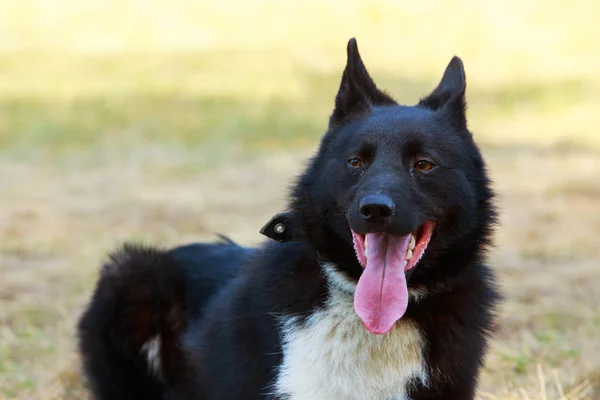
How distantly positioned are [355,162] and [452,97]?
1.93 ft

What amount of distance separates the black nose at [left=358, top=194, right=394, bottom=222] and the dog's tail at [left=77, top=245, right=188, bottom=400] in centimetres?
174

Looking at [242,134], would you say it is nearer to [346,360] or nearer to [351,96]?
[351,96]

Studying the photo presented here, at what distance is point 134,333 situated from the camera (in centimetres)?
456

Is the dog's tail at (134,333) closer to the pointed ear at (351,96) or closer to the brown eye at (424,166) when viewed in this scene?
the pointed ear at (351,96)

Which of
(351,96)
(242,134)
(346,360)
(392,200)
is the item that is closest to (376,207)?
(392,200)

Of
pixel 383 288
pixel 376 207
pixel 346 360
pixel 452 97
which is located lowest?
pixel 346 360

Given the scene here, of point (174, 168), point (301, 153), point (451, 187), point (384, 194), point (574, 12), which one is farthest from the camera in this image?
point (574, 12)

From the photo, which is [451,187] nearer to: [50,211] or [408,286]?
[408,286]

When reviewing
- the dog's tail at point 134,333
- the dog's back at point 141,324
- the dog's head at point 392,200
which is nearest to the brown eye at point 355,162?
the dog's head at point 392,200

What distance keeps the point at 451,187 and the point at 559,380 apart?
184 centimetres

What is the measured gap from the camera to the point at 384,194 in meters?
3.12

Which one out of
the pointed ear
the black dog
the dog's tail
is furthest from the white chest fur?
the dog's tail

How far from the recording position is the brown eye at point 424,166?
3379 mm

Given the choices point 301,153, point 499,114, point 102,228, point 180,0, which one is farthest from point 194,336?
point 180,0
